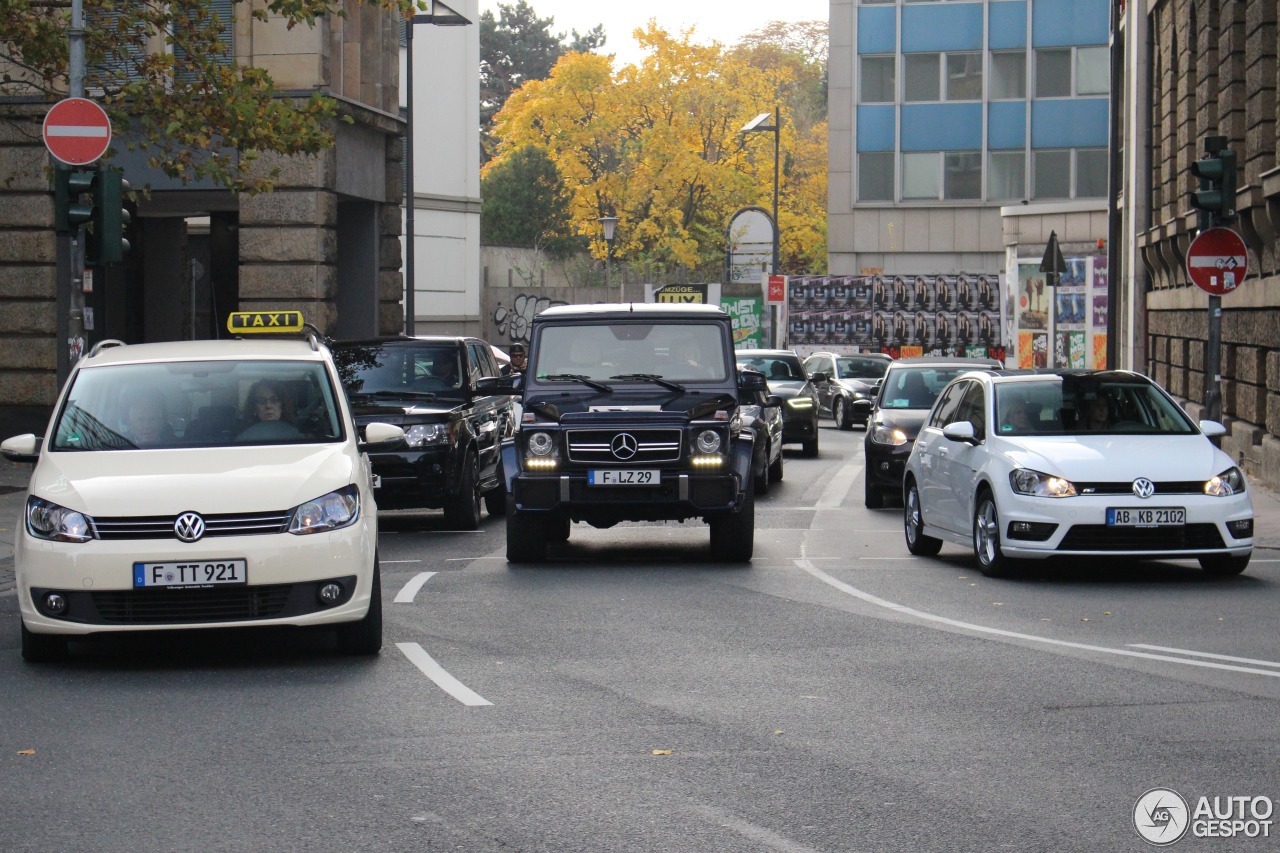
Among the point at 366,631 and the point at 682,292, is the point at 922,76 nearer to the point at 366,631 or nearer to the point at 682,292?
the point at 682,292

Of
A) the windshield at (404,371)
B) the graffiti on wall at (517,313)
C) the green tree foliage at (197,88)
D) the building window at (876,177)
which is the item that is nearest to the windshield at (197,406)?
the windshield at (404,371)

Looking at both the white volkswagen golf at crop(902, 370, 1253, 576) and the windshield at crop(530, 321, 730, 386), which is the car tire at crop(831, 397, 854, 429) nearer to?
the windshield at crop(530, 321, 730, 386)

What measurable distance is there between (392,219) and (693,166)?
43.1m

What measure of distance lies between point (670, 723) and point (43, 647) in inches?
142

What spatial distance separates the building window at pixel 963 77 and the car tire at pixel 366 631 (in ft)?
186

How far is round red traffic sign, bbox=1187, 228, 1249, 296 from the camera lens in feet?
60.2

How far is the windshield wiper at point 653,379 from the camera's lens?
14953mm

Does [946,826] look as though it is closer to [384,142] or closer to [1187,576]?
[1187,576]

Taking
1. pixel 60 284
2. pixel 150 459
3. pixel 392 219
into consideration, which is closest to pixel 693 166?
pixel 392 219

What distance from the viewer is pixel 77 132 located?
1636 centimetres

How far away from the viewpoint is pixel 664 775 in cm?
685

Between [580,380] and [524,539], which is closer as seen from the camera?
[524,539]

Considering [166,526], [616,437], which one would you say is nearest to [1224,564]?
[616,437]

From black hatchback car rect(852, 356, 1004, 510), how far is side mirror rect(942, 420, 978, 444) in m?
4.84
